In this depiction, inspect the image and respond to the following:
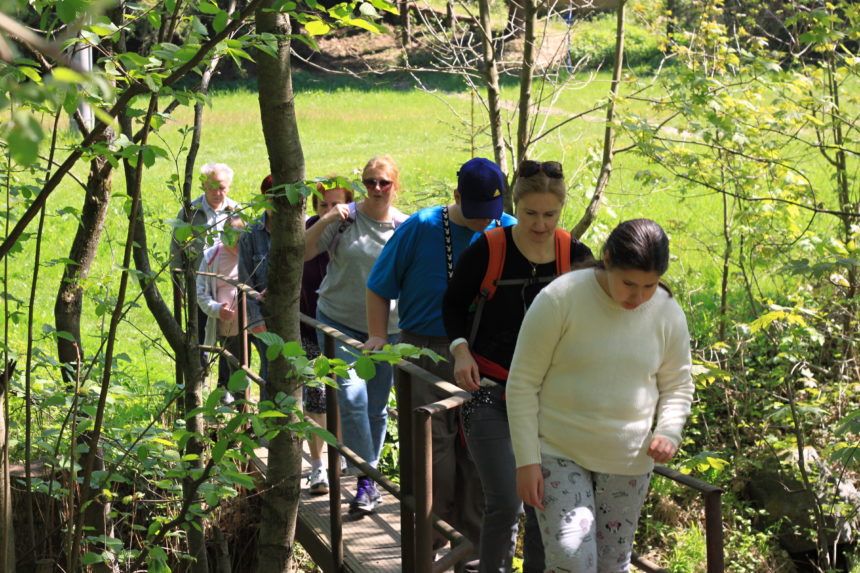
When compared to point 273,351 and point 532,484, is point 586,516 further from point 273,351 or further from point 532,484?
point 273,351

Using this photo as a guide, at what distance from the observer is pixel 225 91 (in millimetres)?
31125

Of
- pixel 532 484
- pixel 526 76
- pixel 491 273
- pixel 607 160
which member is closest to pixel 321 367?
pixel 532 484

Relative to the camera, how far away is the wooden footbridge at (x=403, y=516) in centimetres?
303

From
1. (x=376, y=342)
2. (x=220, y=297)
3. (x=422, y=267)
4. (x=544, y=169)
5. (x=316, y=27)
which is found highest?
(x=316, y=27)

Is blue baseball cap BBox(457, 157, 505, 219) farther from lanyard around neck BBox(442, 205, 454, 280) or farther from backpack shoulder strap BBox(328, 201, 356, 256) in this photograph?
→ backpack shoulder strap BBox(328, 201, 356, 256)

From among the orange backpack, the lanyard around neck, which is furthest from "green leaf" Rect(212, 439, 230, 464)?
the lanyard around neck

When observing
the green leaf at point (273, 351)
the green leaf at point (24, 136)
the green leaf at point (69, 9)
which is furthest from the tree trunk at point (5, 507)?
the green leaf at point (24, 136)

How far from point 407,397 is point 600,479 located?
78cm

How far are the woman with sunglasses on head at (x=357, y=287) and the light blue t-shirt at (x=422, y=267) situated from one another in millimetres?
567

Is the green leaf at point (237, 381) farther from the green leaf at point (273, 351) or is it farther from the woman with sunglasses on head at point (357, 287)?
the woman with sunglasses on head at point (357, 287)

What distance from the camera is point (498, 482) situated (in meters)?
3.38

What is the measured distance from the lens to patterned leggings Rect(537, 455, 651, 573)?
2.87m

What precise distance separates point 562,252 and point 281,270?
1088mm

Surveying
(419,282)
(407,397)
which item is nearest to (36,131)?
(407,397)
